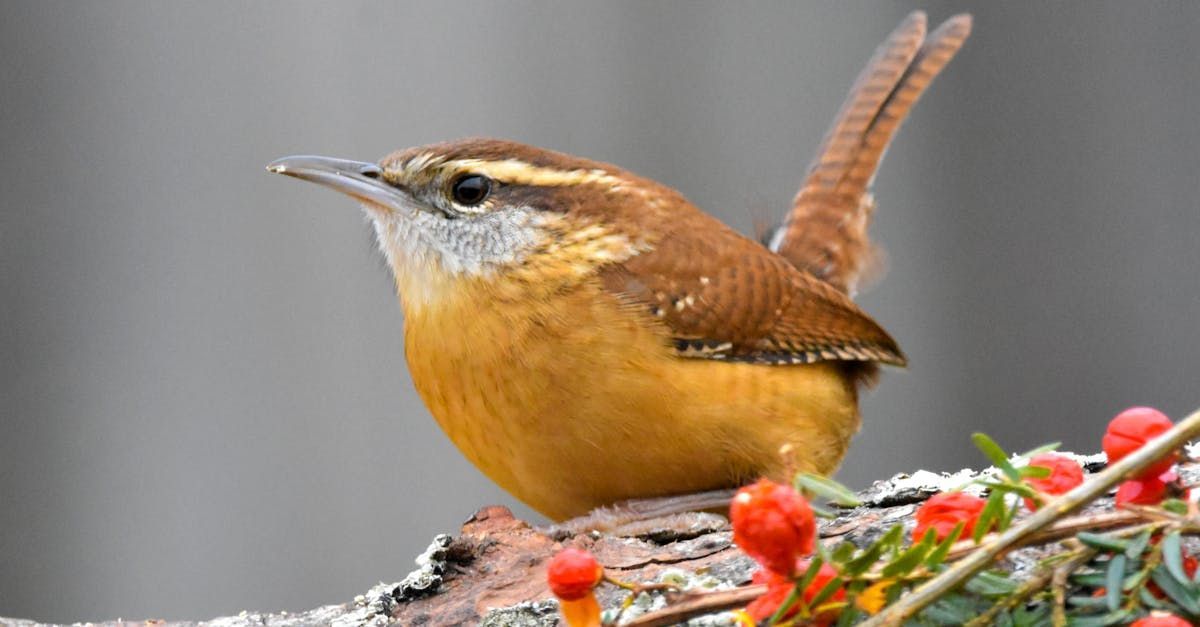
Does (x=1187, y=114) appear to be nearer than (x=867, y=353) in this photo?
No

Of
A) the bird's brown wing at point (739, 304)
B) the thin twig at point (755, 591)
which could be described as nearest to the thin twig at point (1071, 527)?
the thin twig at point (755, 591)

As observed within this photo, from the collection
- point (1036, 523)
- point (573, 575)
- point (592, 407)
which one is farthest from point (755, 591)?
point (592, 407)

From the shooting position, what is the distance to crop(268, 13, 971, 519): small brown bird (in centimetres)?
273

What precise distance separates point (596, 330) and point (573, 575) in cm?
142

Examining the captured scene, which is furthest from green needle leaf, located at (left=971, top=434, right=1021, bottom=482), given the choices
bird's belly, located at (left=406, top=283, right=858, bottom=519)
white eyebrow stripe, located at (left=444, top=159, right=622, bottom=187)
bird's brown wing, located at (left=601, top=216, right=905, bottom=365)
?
white eyebrow stripe, located at (left=444, top=159, right=622, bottom=187)

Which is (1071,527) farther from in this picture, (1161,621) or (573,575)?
(573,575)

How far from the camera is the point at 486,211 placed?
10.5 feet

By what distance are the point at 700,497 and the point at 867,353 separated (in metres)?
0.77

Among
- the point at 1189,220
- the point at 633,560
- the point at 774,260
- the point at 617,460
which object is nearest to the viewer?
the point at 633,560

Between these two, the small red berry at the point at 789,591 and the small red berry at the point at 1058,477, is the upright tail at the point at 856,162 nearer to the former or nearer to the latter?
the small red berry at the point at 1058,477

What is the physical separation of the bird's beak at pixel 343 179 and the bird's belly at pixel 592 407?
1.35ft

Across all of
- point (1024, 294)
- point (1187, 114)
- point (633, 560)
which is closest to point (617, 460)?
point (633, 560)

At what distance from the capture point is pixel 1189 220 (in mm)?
5082

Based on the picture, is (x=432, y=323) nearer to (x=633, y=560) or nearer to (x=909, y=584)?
(x=633, y=560)
